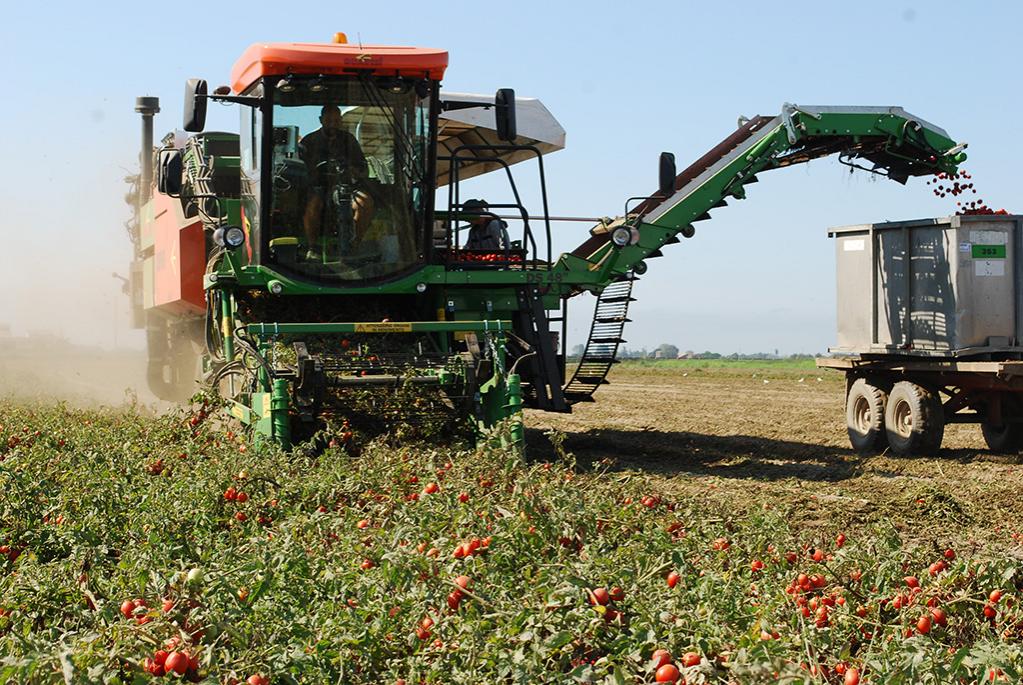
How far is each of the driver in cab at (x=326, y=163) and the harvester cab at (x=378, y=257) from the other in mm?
12

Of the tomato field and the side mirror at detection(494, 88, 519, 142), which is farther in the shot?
the side mirror at detection(494, 88, 519, 142)

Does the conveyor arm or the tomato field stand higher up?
the conveyor arm

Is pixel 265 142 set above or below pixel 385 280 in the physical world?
above

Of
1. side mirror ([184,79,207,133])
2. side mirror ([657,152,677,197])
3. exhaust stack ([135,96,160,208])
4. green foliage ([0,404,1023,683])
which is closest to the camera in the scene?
green foliage ([0,404,1023,683])

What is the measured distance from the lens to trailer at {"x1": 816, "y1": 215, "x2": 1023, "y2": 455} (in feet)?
38.3

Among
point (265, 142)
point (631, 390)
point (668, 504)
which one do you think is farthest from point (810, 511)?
point (631, 390)

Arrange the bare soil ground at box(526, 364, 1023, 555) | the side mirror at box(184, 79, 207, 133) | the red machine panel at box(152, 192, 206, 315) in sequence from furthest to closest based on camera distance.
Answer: the red machine panel at box(152, 192, 206, 315) → the side mirror at box(184, 79, 207, 133) → the bare soil ground at box(526, 364, 1023, 555)

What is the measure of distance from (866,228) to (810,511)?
5.30m

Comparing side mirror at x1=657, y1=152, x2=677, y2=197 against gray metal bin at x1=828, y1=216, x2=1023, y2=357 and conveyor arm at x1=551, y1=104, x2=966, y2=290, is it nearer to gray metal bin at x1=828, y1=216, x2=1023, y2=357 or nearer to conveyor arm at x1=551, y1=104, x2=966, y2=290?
conveyor arm at x1=551, y1=104, x2=966, y2=290

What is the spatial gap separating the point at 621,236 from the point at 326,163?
9.21 ft

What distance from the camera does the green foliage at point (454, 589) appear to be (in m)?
3.52

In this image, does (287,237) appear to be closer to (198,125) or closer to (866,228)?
(198,125)

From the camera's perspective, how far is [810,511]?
26.9ft

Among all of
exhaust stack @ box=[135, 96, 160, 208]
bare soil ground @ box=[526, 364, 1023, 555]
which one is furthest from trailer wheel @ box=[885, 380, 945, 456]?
exhaust stack @ box=[135, 96, 160, 208]
